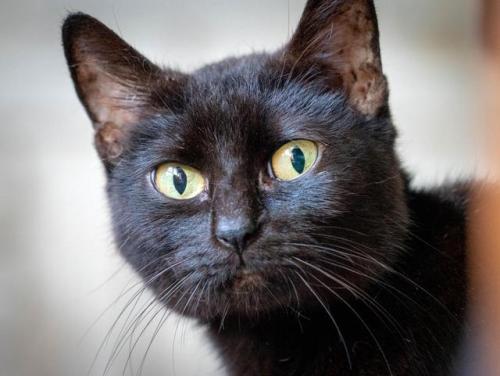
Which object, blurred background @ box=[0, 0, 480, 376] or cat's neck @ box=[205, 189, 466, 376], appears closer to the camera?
cat's neck @ box=[205, 189, 466, 376]

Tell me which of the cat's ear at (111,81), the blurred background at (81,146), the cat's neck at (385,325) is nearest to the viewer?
the cat's neck at (385,325)

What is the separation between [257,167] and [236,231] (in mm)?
144

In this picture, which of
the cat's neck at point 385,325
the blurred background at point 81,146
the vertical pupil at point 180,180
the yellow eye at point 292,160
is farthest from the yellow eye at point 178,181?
the blurred background at point 81,146

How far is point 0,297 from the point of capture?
1850mm

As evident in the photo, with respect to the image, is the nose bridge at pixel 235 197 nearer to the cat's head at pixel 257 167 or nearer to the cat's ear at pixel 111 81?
the cat's head at pixel 257 167

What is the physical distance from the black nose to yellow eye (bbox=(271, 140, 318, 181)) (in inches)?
5.2

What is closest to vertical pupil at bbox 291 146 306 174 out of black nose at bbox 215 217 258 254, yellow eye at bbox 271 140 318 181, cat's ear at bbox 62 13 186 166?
yellow eye at bbox 271 140 318 181

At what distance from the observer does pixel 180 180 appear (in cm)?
128

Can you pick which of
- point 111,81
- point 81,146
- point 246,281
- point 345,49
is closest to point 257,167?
point 246,281

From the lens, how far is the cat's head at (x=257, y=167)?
3.84ft

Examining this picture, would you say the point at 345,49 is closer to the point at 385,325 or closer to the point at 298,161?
the point at 298,161

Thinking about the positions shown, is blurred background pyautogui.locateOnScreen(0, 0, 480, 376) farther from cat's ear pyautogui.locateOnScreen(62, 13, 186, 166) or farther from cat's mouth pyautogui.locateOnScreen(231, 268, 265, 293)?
cat's mouth pyautogui.locateOnScreen(231, 268, 265, 293)

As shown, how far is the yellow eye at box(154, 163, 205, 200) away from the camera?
126 cm

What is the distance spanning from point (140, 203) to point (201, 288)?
0.73 ft
